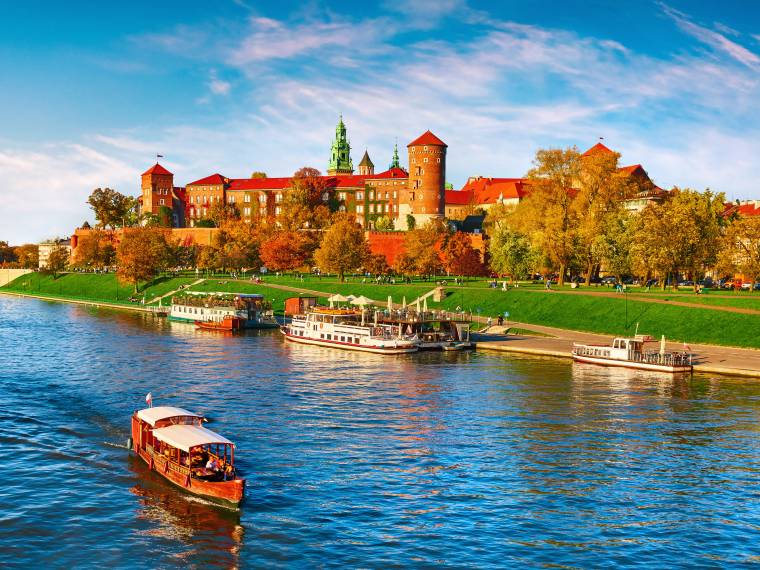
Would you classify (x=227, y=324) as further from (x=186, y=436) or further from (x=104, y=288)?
(x=104, y=288)

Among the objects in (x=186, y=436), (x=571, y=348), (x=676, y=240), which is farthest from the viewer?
(x=676, y=240)

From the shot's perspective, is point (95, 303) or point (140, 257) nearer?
point (140, 257)

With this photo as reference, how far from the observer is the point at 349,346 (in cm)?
8700

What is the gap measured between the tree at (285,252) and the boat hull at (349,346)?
213 feet

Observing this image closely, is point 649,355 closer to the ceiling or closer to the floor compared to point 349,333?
closer to the floor

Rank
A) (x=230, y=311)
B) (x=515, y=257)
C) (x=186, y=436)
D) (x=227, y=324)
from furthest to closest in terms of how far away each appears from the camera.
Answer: (x=515, y=257) < (x=230, y=311) < (x=227, y=324) < (x=186, y=436)

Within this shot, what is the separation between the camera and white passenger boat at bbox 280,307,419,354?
8362 centimetres

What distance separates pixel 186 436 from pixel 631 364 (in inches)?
1771

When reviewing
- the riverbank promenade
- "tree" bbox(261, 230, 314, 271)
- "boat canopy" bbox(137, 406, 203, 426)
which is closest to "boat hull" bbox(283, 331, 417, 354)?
the riverbank promenade

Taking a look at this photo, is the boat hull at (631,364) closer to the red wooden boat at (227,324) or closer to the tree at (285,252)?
the red wooden boat at (227,324)

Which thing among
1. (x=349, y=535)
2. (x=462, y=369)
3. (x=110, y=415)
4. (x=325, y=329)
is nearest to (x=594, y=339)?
(x=462, y=369)

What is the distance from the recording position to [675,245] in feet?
318

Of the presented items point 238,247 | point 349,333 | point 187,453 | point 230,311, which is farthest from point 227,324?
point 187,453

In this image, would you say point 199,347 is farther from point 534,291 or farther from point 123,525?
point 123,525
